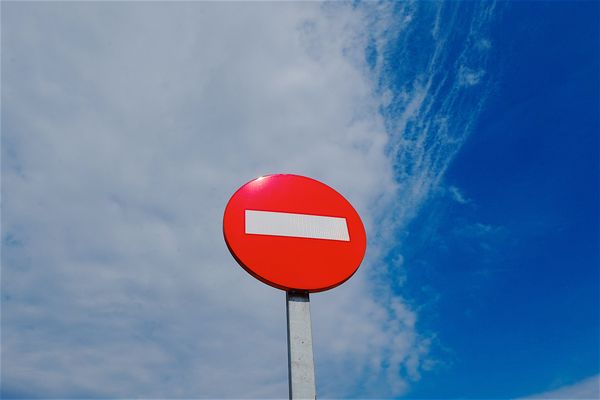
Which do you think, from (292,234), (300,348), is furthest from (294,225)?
(300,348)

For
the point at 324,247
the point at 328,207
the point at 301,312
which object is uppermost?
the point at 328,207

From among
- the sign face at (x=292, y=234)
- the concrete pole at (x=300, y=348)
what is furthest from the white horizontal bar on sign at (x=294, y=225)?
the concrete pole at (x=300, y=348)

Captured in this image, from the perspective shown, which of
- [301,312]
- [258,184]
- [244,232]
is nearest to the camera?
[301,312]

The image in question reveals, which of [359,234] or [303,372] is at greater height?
[359,234]

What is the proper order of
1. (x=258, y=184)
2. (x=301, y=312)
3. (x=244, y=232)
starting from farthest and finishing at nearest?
(x=258, y=184), (x=244, y=232), (x=301, y=312)

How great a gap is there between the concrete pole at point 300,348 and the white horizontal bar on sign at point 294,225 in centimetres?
43

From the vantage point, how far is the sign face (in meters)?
2.78

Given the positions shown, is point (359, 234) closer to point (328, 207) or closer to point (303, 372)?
point (328, 207)

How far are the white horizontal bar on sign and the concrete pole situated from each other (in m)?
0.43

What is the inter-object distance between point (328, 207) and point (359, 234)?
0.31 m

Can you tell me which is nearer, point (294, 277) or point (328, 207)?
point (294, 277)

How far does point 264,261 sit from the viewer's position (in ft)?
9.10

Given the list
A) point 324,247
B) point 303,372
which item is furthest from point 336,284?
point 303,372

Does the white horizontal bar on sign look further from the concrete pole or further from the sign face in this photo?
the concrete pole
